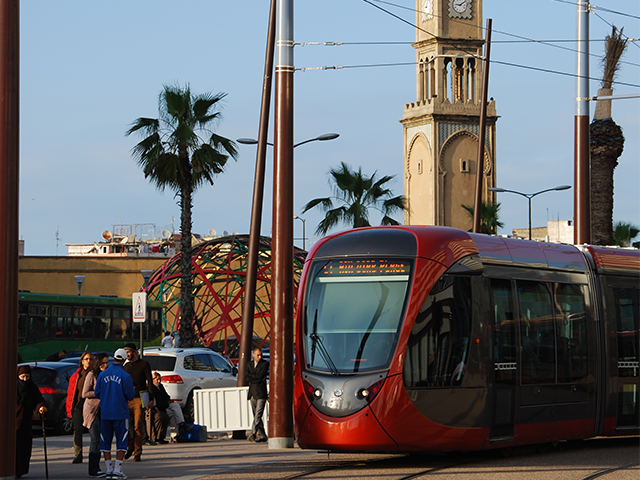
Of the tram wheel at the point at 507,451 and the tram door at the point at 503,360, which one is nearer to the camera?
the tram door at the point at 503,360

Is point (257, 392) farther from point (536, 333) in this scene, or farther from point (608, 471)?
point (608, 471)

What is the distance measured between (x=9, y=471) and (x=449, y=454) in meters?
6.97

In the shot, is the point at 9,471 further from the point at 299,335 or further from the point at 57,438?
the point at 57,438

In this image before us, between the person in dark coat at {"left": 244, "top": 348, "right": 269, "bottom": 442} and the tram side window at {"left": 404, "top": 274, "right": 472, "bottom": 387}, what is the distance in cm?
582

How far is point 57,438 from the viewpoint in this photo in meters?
19.8

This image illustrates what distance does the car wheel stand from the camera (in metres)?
20.9

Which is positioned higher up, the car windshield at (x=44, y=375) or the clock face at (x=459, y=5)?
the clock face at (x=459, y=5)

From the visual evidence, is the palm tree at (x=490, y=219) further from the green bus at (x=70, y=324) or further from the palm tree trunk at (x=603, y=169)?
the palm tree trunk at (x=603, y=169)

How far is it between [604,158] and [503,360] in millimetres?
16338

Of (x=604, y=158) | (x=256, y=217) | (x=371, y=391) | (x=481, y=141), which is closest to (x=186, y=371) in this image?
(x=256, y=217)

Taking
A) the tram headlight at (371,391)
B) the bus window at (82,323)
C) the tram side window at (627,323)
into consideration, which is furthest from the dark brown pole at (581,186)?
the bus window at (82,323)

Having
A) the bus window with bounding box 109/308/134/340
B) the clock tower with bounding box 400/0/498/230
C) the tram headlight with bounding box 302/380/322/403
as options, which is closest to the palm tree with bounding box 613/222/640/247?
the clock tower with bounding box 400/0/498/230

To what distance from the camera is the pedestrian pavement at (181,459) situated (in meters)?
13.2

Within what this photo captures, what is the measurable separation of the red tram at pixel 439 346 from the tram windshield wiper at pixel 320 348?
0.01m
